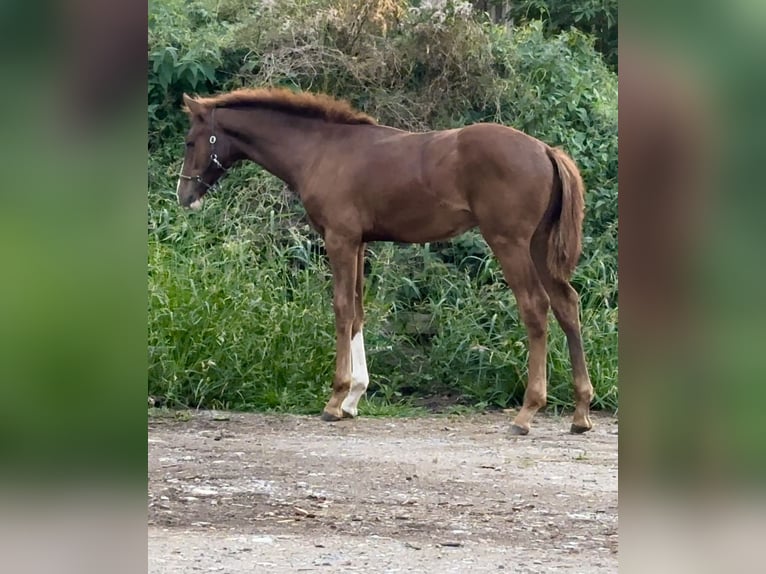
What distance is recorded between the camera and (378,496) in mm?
3816

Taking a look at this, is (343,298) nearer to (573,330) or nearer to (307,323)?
(307,323)

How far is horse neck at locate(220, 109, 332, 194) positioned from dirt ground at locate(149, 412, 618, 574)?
→ 5.07 feet

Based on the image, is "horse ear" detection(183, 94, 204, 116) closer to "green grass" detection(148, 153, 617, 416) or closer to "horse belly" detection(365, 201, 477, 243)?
"green grass" detection(148, 153, 617, 416)

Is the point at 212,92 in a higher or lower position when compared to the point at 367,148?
higher

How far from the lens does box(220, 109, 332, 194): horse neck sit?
18.7 feet

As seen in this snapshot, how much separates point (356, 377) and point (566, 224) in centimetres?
155

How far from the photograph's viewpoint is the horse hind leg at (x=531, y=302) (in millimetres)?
5008
